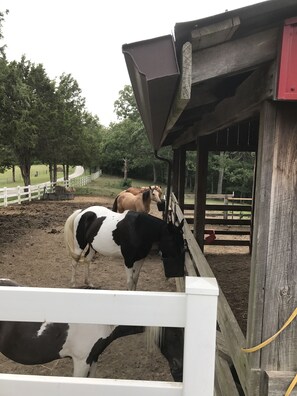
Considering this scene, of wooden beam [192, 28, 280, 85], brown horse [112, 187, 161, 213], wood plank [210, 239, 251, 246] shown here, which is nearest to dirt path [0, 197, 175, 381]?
brown horse [112, 187, 161, 213]

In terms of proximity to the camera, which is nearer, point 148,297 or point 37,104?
point 148,297

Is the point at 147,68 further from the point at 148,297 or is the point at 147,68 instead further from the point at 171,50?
the point at 148,297

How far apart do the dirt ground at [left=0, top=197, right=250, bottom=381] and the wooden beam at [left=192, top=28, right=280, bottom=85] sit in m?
2.98

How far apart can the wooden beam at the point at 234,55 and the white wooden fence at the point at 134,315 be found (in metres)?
0.91

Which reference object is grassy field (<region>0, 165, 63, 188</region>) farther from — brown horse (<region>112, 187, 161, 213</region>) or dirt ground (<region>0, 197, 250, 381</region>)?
brown horse (<region>112, 187, 161, 213</region>)

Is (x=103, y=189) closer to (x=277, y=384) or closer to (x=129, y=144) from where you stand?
(x=129, y=144)

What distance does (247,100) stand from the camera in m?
2.05

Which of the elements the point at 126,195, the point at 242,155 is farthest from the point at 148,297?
→ the point at 242,155

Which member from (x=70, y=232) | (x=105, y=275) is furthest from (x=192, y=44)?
(x=105, y=275)

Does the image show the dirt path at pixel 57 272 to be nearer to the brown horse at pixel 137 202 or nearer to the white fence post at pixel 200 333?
the brown horse at pixel 137 202

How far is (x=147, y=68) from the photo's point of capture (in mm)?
1282

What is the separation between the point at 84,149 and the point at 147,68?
26.2 meters

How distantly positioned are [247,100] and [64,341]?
216 centimetres

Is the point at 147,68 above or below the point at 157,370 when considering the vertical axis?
above
